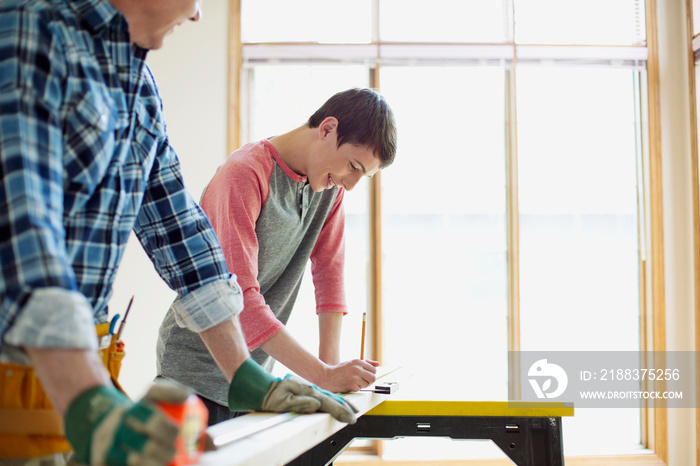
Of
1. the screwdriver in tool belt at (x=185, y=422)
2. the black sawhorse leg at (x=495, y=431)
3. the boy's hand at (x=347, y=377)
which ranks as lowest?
the black sawhorse leg at (x=495, y=431)

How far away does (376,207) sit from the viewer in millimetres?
3232

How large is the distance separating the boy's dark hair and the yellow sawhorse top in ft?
2.04

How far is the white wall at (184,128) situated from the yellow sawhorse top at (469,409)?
6.31 ft

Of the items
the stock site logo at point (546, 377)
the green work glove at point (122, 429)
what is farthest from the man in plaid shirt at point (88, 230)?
the stock site logo at point (546, 377)

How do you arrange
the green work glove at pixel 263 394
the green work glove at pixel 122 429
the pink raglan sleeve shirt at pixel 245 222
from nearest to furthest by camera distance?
the green work glove at pixel 122 429
the green work glove at pixel 263 394
the pink raglan sleeve shirt at pixel 245 222

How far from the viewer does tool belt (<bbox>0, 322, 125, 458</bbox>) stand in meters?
0.69

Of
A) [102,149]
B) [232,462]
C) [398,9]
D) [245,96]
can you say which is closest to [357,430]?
[232,462]

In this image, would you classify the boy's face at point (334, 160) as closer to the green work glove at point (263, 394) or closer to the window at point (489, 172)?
the green work glove at point (263, 394)

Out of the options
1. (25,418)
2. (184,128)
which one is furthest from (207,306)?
(184,128)

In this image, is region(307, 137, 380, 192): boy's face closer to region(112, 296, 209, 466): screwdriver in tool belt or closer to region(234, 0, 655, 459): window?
region(112, 296, 209, 466): screwdriver in tool belt

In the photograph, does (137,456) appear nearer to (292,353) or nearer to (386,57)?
(292,353)

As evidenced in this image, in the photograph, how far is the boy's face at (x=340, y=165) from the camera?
1411 millimetres

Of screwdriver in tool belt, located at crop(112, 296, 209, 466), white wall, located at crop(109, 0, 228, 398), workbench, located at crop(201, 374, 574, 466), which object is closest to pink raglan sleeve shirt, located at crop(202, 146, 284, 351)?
workbench, located at crop(201, 374, 574, 466)

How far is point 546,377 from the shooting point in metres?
3.02
